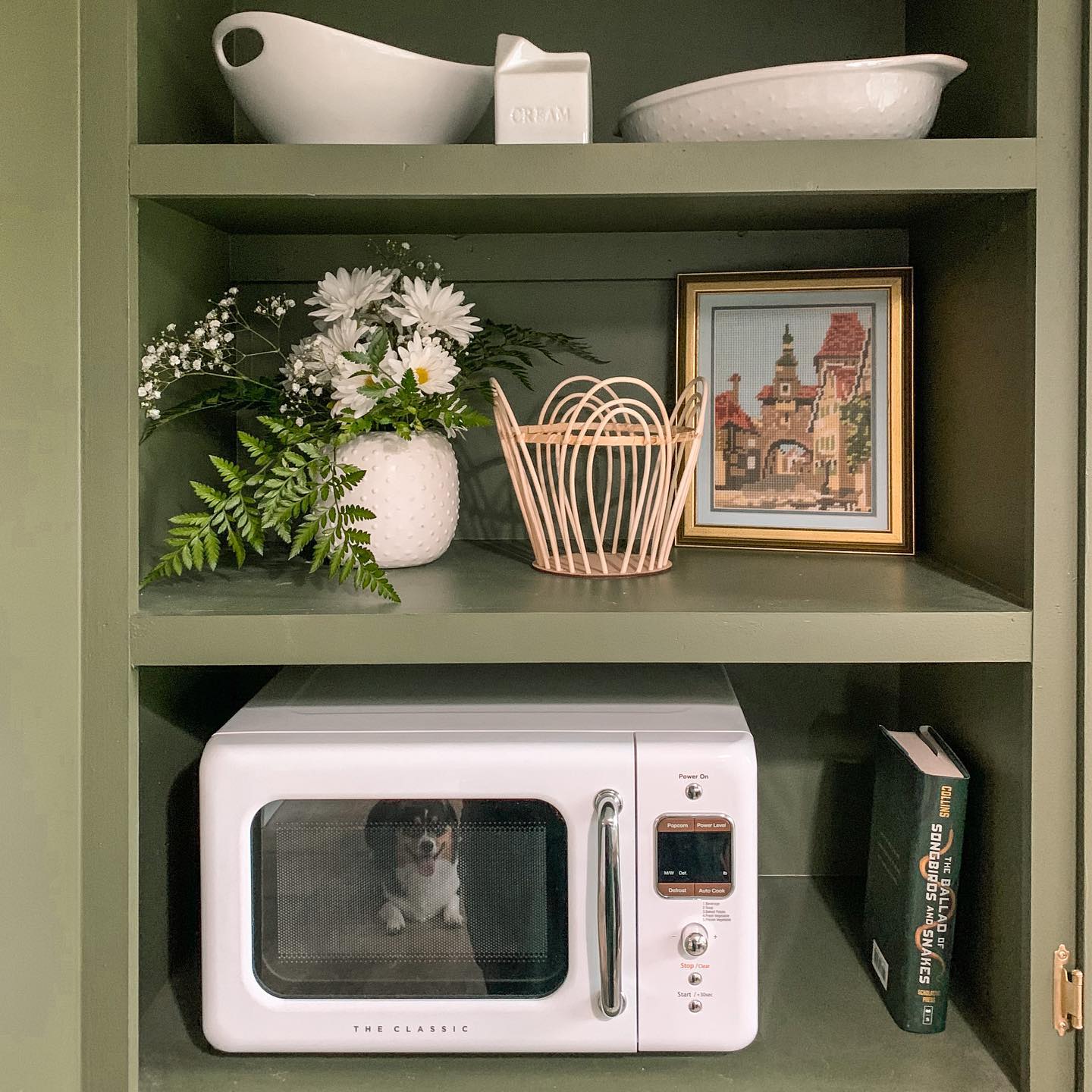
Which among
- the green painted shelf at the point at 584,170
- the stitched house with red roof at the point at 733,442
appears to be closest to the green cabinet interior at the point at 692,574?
the green painted shelf at the point at 584,170

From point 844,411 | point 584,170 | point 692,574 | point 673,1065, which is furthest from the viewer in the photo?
point 844,411

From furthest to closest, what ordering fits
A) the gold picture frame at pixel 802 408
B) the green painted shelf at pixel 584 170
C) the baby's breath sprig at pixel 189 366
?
the gold picture frame at pixel 802 408
the baby's breath sprig at pixel 189 366
the green painted shelf at pixel 584 170

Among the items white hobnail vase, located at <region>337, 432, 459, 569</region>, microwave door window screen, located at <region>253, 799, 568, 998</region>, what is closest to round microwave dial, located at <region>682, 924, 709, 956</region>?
microwave door window screen, located at <region>253, 799, 568, 998</region>

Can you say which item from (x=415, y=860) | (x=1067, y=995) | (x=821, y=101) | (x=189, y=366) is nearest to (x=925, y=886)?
(x=1067, y=995)

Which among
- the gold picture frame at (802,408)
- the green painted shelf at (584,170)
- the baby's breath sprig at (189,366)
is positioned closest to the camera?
the green painted shelf at (584,170)

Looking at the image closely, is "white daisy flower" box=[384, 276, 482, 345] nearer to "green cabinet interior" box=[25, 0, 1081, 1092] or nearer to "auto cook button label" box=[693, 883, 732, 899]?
"green cabinet interior" box=[25, 0, 1081, 1092]

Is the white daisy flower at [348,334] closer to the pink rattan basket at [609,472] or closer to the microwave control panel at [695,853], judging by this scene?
the pink rattan basket at [609,472]

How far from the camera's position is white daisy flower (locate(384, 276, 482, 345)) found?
42.2 inches

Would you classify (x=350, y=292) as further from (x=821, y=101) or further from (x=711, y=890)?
(x=711, y=890)

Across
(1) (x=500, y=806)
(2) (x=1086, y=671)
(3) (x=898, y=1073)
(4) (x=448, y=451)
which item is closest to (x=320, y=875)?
(1) (x=500, y=806)

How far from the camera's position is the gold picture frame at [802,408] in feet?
4.06

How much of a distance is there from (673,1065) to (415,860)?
0.33 m

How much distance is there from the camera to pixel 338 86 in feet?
3.13

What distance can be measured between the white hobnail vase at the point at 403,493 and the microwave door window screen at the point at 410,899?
29 centimetres
